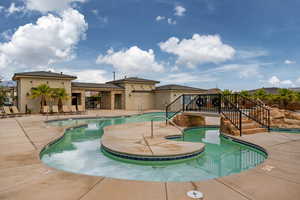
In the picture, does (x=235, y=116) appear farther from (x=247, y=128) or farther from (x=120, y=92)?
(x=120, y=92)

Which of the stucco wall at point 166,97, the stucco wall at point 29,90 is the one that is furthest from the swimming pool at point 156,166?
the stucco wall at point 166,97

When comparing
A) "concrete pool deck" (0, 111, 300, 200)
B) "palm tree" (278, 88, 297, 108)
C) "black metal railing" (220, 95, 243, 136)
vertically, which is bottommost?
"concrete pool deck" (0, 111, 300, 200)

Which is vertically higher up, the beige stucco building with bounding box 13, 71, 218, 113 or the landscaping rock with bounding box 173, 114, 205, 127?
the beige stucco building with bounding box 13, 71, 218, 113

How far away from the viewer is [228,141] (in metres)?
7.48

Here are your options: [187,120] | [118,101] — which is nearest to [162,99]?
[118,101]

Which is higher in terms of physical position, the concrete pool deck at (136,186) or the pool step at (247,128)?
the pool step at (247,128)

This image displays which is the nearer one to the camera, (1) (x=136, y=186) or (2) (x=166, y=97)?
(1) (x=136, y=186)

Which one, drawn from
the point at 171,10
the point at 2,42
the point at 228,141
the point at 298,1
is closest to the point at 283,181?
the point at 228,141

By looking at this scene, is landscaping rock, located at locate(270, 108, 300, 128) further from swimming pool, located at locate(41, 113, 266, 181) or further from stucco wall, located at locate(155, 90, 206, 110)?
stucco wall, located at locate(155, 90, 206, 110)

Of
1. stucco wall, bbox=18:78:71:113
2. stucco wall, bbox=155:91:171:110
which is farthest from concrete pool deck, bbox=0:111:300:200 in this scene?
stucco wall, bbox=155:91:171:110

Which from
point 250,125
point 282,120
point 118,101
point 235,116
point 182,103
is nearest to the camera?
point 250,125

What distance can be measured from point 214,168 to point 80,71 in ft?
93.0

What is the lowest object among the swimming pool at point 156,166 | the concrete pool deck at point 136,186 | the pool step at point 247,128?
Result: the swimming pool at point 156,166

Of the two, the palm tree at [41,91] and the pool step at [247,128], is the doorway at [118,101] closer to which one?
the palm tree at [41,91]
